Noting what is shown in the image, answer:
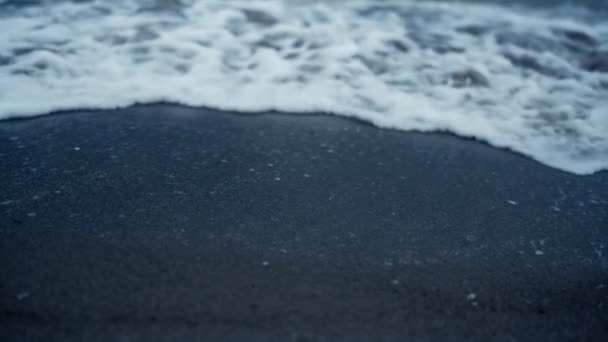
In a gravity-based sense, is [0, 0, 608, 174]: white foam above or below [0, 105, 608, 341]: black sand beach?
above

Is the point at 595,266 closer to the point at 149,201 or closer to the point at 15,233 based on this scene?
the point at 149,201

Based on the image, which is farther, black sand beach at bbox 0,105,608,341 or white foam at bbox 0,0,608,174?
white foam at bbox 0,0,608,174

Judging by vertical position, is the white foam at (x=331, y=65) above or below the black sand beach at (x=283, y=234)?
above

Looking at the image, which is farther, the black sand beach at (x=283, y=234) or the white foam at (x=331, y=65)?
the white foam at (x=331, y=65)

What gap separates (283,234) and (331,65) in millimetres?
1994

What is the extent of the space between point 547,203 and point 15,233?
8.27 ft

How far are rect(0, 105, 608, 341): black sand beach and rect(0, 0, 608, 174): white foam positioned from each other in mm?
→ 234

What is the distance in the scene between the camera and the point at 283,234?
7.73 ft

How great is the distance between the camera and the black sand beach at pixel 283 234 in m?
1.93

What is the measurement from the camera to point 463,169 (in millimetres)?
2930

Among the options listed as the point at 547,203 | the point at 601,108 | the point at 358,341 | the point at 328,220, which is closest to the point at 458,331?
the point at 358,341

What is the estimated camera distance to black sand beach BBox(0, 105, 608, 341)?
76.1 inches

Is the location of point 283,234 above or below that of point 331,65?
below

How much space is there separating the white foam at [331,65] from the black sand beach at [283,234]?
234 mm
